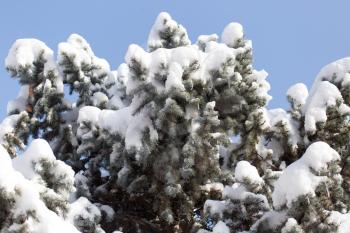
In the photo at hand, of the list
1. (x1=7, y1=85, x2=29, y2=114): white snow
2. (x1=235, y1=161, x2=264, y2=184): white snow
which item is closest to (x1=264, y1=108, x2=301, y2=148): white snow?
(x1=235, y1=161, x2=264, y2=184): white snow

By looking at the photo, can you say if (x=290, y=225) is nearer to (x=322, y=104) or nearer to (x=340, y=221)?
(x=340, y=221)

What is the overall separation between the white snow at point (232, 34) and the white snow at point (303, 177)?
387 cm

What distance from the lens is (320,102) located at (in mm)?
9625

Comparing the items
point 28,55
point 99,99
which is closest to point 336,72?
point 99,99

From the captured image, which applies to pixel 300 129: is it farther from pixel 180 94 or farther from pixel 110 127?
pixel 110 127

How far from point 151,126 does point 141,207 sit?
6.61 feet

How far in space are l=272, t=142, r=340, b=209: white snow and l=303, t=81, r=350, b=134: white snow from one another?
182 centimetres

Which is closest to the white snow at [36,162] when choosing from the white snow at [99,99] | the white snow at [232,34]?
the white snow at [99,99]

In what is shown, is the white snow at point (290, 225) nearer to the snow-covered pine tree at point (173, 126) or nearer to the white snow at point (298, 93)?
the snow-covered pine tree at point (173, 126)

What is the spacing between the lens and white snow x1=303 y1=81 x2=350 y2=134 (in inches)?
372

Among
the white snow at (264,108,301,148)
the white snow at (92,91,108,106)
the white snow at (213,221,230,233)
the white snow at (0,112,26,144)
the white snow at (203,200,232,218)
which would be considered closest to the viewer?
the white snow at (213,221,230,233)

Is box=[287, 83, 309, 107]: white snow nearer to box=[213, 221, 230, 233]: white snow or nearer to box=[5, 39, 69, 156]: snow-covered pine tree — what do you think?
box=[213, 221, 230, 233]: white snow

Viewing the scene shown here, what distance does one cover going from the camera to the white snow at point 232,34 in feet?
36.5

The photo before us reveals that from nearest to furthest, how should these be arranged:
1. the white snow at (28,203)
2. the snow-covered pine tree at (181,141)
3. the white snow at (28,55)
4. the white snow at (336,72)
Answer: the white snow at (28,203), the snow-covered pine tree at (181,141), the white snow at (336,72), the white snow at (28,55)
